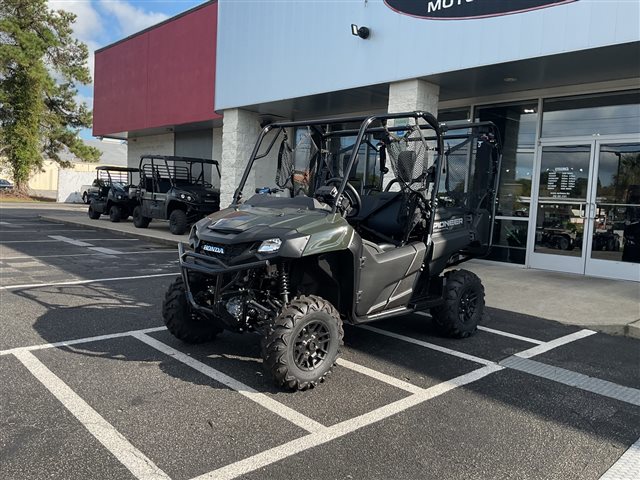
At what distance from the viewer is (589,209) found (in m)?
9.49

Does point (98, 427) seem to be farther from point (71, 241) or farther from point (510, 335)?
point (71, 241)

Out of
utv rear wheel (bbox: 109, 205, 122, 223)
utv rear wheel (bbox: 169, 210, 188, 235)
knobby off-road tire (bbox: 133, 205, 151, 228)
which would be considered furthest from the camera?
utv rear wheel (bbox: 109, 205, 122, 223)

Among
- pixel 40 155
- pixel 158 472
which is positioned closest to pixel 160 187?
pixel 158 472

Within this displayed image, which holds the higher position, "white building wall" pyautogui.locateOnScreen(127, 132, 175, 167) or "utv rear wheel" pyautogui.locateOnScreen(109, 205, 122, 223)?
"white building wall" pyautogui.locateOnScreen(127, 132, 175, 167)

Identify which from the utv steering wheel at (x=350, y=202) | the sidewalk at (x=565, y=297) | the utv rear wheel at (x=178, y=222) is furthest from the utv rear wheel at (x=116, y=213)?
the utv steering wheel at (x=350, y=202)

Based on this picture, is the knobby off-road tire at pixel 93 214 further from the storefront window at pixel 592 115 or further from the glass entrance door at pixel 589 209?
the storefront window at pixel 592 115

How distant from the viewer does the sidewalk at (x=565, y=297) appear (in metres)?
6.32

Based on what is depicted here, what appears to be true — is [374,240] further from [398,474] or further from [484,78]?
[484,78]

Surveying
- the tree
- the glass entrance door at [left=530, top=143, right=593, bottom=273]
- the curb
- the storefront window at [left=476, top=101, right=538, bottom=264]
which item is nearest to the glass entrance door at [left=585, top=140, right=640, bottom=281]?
the glass entrance door at [left=530, top=143, right=593, bottom=273]

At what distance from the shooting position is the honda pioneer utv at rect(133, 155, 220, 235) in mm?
14531

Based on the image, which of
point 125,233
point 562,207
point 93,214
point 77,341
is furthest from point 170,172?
point 77,341

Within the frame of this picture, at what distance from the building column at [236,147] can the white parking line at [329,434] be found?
10.5 meters

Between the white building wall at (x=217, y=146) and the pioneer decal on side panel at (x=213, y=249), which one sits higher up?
the white building wall at (x=217, y=146)

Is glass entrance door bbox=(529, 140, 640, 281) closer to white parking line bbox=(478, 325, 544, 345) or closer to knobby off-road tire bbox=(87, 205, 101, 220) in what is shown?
white parking line bbox=(478, 325, 544, 345)
